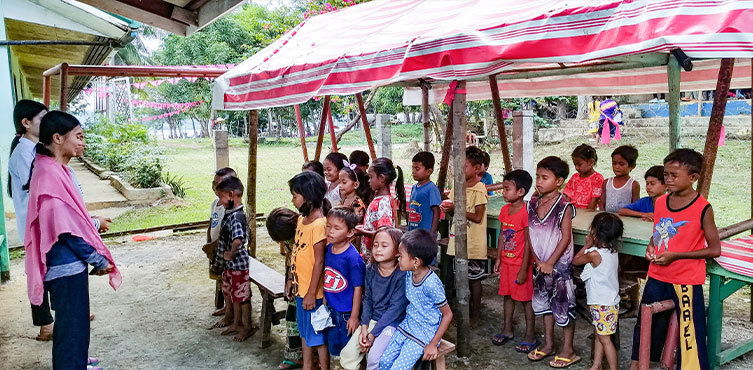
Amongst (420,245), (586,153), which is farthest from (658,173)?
(420,245)

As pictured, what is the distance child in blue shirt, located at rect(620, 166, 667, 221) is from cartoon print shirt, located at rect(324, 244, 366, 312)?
2383 mm

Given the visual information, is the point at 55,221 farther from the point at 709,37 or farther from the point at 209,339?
the point at 709,37

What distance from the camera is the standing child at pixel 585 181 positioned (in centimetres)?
484

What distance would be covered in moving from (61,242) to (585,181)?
427cm

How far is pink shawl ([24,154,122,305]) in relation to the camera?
3.17m

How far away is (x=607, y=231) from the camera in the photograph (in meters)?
3.45

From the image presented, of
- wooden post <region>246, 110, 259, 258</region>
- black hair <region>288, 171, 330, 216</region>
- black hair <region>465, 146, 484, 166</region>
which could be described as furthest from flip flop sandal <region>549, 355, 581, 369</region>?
wooden post <region>246, 110, 259, 258</region>

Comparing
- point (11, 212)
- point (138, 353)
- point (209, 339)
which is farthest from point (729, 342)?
point (11, 212)

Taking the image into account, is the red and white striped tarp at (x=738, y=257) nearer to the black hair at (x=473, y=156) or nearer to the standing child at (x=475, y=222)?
the standing child at (x=475, y=222)

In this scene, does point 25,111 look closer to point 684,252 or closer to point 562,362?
point 562,362

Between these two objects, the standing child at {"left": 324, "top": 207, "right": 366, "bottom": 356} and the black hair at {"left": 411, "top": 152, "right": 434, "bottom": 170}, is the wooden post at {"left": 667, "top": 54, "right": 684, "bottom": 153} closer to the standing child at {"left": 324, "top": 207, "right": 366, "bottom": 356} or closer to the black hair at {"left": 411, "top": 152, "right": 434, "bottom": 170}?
the black hair at {"left": 411, "top": 152, "right": 434, "bottom": 170}

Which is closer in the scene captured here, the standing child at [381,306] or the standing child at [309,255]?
the standing child at [381,306]

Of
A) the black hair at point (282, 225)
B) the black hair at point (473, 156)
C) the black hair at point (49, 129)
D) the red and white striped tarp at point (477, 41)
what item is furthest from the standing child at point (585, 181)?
the black hair at point (49, 129)

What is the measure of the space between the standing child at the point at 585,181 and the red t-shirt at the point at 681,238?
4.74 feet
